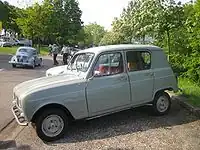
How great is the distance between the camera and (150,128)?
7574 mm

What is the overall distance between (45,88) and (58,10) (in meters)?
76.1

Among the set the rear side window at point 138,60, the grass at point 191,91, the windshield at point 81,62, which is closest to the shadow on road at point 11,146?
the windshield at point 81,62

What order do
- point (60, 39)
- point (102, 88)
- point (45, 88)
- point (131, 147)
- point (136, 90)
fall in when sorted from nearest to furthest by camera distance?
point (131, 147) < point (45, 88) < point (102, 88) < point (136, 90) < point (60, 39)

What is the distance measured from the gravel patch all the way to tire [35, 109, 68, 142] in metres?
0.13

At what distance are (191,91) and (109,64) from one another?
413 cm

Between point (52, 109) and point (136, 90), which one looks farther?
point (136, 90)

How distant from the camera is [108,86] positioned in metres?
7.50

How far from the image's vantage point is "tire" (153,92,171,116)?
8.48 m

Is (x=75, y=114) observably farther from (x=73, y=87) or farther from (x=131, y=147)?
(x=131, y=147)

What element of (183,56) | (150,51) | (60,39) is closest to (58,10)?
(60,39)

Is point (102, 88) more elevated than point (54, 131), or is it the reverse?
point (102, 88)

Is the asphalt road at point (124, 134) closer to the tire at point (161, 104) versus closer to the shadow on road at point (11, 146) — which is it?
the shadow on road at point (11, 146)

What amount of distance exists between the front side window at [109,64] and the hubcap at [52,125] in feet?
4.16

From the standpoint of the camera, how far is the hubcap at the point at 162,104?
8.55 meters
